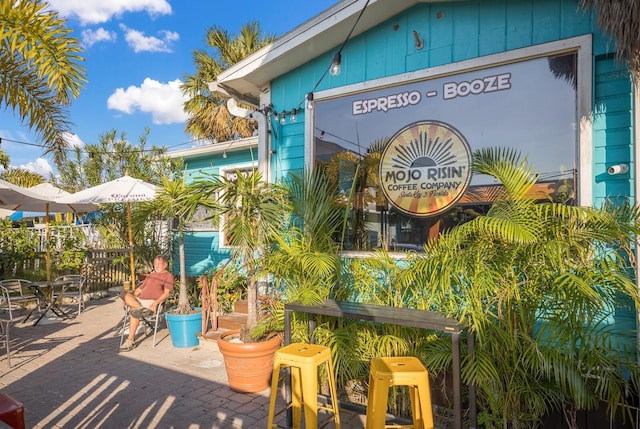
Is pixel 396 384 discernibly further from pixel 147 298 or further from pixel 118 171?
pixel 118 171

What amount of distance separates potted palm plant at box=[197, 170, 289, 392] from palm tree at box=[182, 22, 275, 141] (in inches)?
383

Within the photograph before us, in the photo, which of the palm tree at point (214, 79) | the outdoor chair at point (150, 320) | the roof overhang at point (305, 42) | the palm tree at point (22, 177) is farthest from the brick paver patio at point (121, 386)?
the palm tree at point (22, 177)

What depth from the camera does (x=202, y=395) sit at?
4191mm

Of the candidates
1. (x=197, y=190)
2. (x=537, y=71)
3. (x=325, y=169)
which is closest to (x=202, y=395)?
(x=197, y=190)

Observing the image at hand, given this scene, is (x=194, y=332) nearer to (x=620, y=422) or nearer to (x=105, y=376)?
(x=105, y=376)

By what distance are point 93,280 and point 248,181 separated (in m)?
7.95

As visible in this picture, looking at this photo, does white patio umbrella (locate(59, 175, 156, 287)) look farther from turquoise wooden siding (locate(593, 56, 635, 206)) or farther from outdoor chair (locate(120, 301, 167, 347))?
turquoise wooden siding (locate(593, 56, 635, 206))

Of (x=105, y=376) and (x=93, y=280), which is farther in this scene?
(x=93, y=280)

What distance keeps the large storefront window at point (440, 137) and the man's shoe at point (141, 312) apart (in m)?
2.99

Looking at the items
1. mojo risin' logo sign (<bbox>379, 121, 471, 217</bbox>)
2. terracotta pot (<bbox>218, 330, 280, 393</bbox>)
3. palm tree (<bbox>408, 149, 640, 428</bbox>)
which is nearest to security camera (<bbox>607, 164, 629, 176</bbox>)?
palm tree (<bbox>408, 149, 640, 428</bbox>)

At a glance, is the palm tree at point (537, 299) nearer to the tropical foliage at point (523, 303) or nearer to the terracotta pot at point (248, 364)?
the tropical foliage at point (523, 303)

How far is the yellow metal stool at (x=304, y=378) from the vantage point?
3.04m

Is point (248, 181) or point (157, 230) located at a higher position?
point (248, 181)

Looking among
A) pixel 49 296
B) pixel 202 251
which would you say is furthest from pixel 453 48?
pixel 49 296
